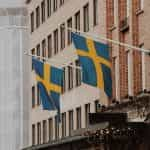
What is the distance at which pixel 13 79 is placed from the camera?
12644cm

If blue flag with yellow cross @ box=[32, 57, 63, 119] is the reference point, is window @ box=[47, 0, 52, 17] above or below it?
above

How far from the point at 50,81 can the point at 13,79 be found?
274ft

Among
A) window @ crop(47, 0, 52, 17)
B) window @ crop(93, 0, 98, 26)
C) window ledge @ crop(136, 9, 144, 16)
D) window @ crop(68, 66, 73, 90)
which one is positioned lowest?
window @ crop(68, 66, 73, 90)

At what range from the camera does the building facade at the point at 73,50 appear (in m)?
39.5

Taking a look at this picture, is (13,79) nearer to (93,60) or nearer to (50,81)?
(50,81)

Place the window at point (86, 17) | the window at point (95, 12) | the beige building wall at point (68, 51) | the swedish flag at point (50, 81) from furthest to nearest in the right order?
the window at point (86, 17) < the window at point (95, 12) < the beige building wall at point (68, 51) < the swedish flag at point (50, 81)

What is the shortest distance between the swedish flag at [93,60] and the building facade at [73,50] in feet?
13.6

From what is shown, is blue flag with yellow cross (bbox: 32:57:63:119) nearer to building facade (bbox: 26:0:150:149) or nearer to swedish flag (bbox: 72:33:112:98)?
building facade (bbox: 26:0:150:149)

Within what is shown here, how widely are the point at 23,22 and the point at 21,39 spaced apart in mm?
4603

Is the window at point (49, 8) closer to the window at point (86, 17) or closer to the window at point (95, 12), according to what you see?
the window at point (86, 17)

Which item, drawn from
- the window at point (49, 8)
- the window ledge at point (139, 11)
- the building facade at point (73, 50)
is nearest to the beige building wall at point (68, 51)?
the building facade at point (73, 50)

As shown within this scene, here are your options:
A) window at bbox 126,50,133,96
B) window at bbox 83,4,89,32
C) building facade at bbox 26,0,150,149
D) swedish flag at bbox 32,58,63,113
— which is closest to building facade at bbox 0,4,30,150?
building facade at bbox 26,0,150,149

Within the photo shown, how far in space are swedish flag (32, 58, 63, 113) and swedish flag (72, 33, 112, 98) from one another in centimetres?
975

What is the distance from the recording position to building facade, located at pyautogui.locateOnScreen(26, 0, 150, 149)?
129 ft
